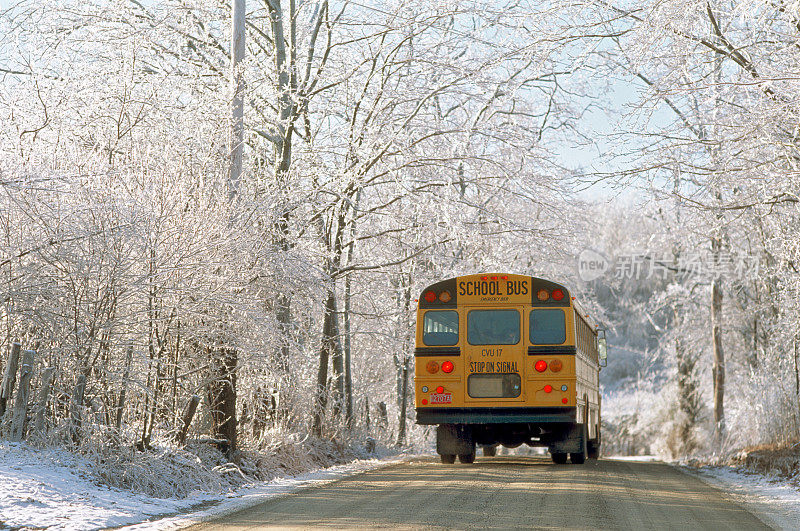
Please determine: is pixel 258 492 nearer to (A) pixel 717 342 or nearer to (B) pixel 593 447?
(B) pixel 593 447

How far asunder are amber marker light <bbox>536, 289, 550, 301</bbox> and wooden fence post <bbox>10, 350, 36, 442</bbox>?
8034 mm

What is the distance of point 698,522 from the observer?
851 cm

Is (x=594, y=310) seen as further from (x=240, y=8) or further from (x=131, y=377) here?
(x=131, y=377)

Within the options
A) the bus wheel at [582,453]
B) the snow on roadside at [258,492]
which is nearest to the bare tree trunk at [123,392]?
the snow on roadside at [258,492]

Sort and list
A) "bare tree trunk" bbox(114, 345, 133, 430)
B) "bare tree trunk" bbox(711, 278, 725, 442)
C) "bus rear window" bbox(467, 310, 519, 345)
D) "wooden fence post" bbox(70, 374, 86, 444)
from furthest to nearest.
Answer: "bare tree trunk" bbox(711, 278, 725, 442), "bus rear window" bbox(467, 310, 519, 345), "bare tree trunk" bbox(114, 345, 133, 430), "wooden fence post" bbox(70, 374, 86, 444)

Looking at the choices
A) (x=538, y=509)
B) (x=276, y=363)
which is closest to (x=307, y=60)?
(x=276, y=363)

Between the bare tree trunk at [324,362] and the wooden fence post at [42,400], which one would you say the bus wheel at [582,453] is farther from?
the wooden fence post at [42,400]

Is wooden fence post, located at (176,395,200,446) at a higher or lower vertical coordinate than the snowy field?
higher

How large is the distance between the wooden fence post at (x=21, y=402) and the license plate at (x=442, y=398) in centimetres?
682

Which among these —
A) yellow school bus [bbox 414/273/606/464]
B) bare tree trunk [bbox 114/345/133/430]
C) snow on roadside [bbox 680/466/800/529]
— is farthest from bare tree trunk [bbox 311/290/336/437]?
snow on roadside [bbox 680/466/800/529]

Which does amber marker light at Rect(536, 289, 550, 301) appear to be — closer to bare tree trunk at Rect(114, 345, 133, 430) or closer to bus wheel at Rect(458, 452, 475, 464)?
bus wheel at Rect(458, 452, 475, 464)

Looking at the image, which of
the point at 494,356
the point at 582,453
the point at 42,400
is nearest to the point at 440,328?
the point at 494,356

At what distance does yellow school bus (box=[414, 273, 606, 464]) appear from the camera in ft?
47.3

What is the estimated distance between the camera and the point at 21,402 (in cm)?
927
